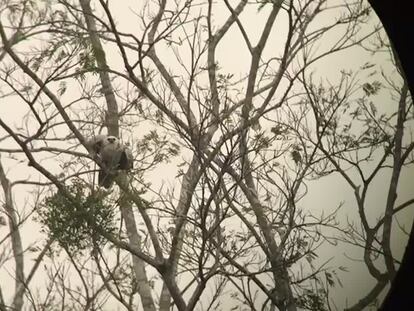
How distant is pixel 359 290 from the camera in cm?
173

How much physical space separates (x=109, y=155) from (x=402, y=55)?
1159 mm

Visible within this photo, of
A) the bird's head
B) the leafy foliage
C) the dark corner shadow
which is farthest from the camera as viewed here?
the bird's head

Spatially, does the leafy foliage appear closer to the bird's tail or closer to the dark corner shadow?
the bird's tail

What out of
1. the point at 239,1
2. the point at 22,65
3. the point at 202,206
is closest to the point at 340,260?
the point at 202,206

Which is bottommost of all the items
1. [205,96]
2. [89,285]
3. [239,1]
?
[89,285]

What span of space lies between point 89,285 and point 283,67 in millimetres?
1079

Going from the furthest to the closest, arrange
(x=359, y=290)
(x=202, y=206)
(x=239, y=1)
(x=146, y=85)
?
1. (x=239, y=1)
2. (x=146, y=85)
3. (x=359, y=290)
4. (x=202, y=206)

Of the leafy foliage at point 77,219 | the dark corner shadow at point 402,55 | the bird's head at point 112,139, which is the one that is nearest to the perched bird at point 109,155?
the bird's head at point 112,139

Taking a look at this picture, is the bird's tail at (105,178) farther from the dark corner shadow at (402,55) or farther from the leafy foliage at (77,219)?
the dark corner shadow at (402,55)

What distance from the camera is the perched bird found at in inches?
69.9

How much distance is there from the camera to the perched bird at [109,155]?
178 cm

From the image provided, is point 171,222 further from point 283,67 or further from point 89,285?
point 283,67

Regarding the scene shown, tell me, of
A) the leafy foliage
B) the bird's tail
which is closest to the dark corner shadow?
→ the leafy foliage

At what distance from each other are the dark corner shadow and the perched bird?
1.12 meters
